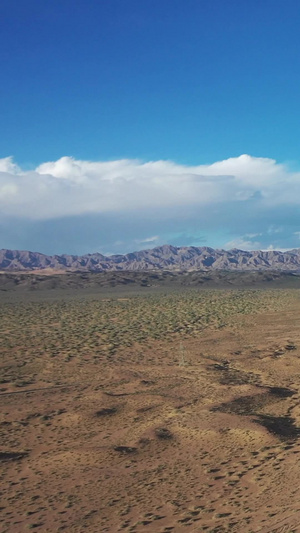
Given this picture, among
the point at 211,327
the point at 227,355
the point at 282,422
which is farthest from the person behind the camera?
the point at 211,327

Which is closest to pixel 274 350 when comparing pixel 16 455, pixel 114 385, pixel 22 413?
pixel 114 385

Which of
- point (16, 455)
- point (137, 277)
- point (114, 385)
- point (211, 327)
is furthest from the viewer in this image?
point (137, 277)

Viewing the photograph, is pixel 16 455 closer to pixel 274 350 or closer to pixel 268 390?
pixel 268 390

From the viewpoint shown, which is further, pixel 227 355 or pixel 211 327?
pixel 211 327

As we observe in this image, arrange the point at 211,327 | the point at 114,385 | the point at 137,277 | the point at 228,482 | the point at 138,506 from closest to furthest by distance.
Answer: the point at 138,506 < the point at 228,482 < the point at 114,385 < the point at 211,327 < the point at 137,277

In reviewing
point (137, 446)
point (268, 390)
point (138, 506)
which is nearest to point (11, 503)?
point (138, 506)

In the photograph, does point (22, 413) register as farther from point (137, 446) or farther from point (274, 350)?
point (274, 350)
